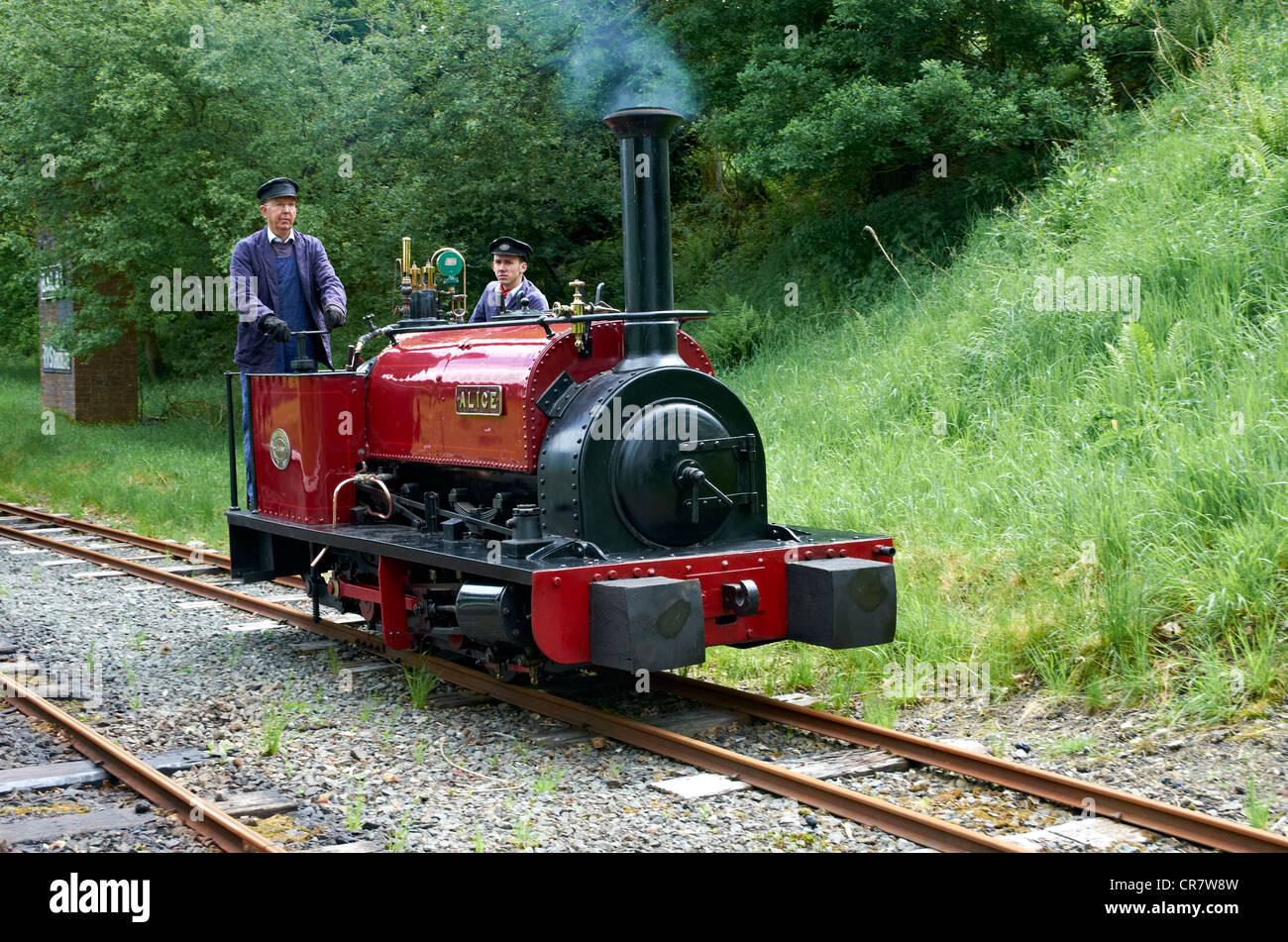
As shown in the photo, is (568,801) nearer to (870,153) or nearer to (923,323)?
(923,323)

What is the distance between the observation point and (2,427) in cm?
2144

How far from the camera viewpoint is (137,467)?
15.8 metres

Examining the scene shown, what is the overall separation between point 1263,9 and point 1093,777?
948cm

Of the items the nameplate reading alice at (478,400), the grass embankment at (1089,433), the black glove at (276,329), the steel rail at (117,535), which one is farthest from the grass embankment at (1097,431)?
the steel rail at (117,535)

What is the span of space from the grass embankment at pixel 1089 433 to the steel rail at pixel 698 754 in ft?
3.23

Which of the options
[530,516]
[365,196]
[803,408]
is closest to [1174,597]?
[530,516]

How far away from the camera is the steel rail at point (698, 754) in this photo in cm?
403

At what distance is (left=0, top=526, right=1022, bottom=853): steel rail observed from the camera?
159 inches

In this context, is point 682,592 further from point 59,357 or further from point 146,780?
point 59,357

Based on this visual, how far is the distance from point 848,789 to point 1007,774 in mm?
666

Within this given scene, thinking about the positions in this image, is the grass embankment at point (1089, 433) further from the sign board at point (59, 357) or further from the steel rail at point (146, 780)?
the sign board at point (59, 357)

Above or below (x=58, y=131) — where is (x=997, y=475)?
below

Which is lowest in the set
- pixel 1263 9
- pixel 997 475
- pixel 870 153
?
pixel 997 475

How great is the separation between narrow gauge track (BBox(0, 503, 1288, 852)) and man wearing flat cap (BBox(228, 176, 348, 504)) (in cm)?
182
